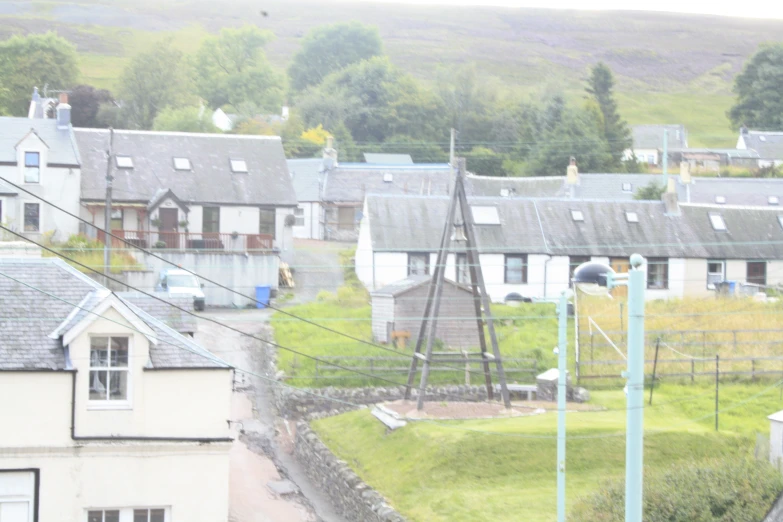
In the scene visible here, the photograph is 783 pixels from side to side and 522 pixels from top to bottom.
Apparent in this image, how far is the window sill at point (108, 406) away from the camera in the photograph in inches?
851

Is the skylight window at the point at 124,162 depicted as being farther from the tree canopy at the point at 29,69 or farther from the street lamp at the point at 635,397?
the tree canopy at the point at 29,69

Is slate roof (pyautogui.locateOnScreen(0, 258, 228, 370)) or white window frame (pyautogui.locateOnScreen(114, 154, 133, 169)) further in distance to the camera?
white window frame (pyautogui.locateOnScreen(114, 154, 133, 169))

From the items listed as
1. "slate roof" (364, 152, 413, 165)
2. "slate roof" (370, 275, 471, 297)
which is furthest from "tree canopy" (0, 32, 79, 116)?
"slate roof" (370, 275, 471, 297)

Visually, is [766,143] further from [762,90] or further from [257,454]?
[257,454]

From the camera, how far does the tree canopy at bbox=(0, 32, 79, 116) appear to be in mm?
89938

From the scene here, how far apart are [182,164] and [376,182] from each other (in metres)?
19.4

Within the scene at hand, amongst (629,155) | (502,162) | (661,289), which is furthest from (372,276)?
(629,155)

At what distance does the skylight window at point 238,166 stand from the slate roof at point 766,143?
190 ft

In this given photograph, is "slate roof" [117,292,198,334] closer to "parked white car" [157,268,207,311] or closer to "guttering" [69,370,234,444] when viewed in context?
"guttering" [69,370,234,444]

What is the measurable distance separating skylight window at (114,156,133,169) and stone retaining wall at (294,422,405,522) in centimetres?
2123

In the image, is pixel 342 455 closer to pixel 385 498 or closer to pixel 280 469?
pixel 280 469

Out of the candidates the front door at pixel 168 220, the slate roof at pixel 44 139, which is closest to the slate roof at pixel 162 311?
the front door at pixel 168 220

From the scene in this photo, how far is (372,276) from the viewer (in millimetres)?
48219

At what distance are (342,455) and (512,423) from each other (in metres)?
4.60
